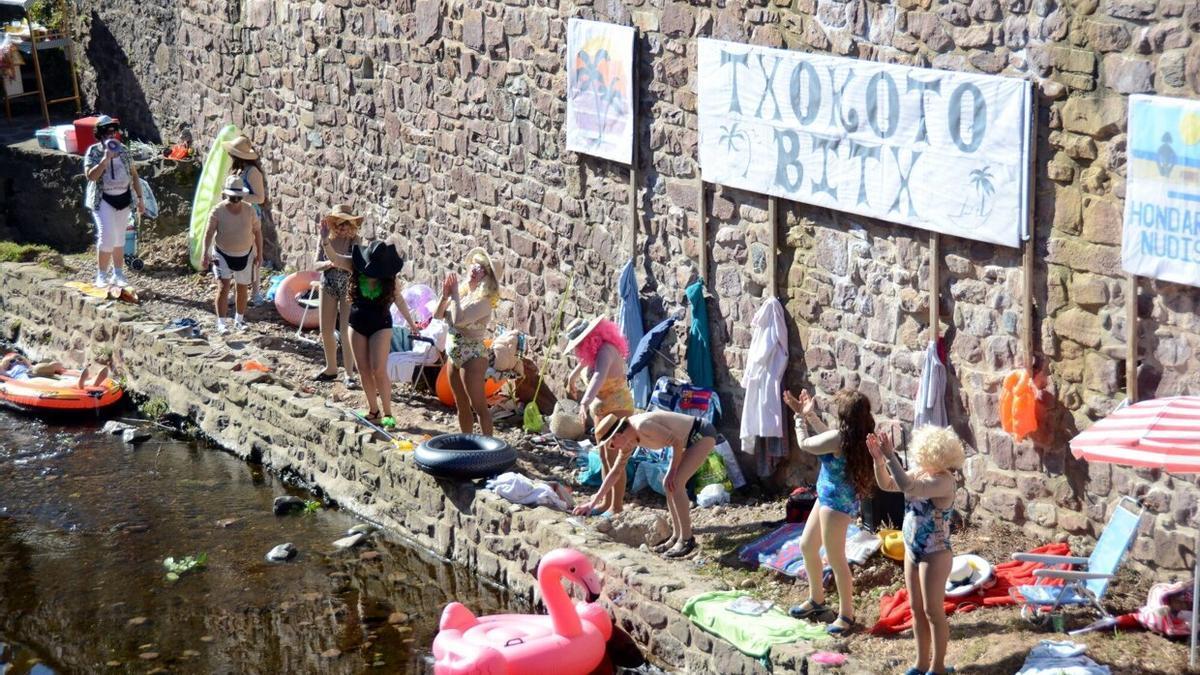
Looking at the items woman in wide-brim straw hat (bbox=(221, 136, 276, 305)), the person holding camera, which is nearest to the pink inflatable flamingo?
woman in wide-brim straw hat (bbox=(221, 136, 276, 305))

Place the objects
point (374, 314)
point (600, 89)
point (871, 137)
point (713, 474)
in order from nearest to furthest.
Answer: point (871, 137), point (713, 474), point (600, 89), point (374, 314)

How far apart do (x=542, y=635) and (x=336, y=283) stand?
4.94 metres

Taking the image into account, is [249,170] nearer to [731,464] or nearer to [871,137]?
[731,464]

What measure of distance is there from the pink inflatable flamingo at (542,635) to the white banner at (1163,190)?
10.9 ft

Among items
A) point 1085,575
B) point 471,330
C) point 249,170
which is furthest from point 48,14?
point 1085,575

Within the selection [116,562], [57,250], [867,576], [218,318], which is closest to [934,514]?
[867,576]

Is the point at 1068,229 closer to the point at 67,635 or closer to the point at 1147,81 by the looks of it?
the point at 1147,81

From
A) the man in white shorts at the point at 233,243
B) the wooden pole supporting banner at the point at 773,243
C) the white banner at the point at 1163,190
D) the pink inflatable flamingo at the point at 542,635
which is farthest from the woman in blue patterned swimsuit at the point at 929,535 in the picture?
the man in white shorts at the point at 233,243

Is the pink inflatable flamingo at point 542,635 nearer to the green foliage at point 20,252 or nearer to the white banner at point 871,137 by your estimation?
the white banner at point 871,137

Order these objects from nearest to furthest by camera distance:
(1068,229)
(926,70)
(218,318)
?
1. (1068,229)
2. (926,70)
3. (218,318)

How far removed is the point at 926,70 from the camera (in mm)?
9039

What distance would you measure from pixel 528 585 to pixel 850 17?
12.8ft

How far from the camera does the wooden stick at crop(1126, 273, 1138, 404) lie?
8.15 m

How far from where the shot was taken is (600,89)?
1163 centimetres
